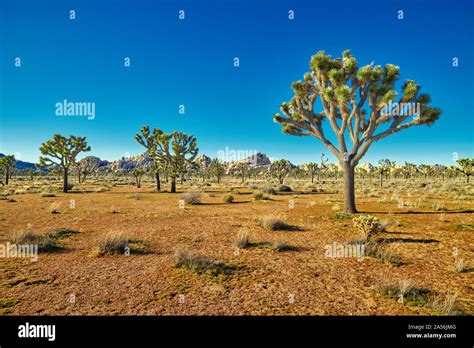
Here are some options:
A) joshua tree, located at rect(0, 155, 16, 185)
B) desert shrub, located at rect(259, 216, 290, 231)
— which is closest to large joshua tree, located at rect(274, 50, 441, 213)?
desert shrub, located at rect(259, 216, 290, 231)

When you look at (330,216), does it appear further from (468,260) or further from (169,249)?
(169,249)

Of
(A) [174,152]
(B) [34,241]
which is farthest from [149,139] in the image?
(B) [34,241]

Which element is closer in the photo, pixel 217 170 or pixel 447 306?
pixel 447 306

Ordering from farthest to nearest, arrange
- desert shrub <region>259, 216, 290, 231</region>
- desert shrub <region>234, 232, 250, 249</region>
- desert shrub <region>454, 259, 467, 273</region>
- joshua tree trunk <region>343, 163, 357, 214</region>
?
joshua tree trunk <region>343, 163, 357, 214</region> → desert shrub <region>259, 216, 290, 231</region> → desert shrub <region>234, 232, 250, 249</region> → desert shrub <region>454, 259, 467, 273</region>

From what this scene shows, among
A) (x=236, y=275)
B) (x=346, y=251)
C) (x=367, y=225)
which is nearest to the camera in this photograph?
(x=236, y=275)

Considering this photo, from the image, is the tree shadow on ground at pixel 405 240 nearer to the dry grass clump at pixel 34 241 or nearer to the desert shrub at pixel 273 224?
the desert shrub at pixel 273 224

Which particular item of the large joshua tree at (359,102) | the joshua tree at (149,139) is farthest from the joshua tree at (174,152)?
the large joshua tree at (359,102)

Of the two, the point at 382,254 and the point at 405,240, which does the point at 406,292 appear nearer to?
the point at 382,254
